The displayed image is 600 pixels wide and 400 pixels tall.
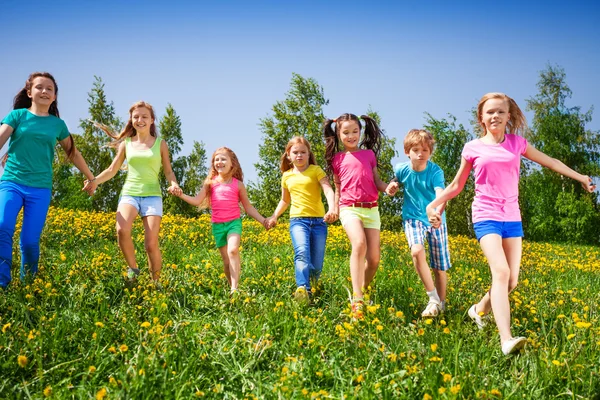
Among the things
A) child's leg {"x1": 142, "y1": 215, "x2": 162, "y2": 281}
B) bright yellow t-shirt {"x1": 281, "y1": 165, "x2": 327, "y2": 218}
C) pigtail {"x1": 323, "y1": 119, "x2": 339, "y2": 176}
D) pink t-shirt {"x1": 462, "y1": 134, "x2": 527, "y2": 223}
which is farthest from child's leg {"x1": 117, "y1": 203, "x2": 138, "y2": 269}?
pink t-shirt {"x1": 462, "y1": 134, "x2": 527, "y2": 223}

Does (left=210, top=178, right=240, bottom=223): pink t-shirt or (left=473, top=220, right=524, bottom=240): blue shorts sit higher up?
(left=210, top=178, right=240, bottom=223): pink t-shirt

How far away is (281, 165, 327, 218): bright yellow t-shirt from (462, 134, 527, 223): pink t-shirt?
185cm

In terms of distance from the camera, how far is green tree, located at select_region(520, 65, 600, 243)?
92.9 ft

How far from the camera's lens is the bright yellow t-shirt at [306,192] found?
5.38 m

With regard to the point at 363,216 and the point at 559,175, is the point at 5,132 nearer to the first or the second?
the point at 363,216

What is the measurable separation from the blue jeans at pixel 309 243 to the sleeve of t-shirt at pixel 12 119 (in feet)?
9.76

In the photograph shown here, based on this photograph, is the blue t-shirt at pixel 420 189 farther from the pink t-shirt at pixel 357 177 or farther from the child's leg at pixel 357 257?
the child's leg at pixel 357 257

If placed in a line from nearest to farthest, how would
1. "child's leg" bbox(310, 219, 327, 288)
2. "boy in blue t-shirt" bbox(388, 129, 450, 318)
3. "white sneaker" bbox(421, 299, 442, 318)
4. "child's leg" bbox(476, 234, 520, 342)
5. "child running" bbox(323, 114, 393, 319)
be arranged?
"child's leg" bbox(476, 234, 520, 342) → "white sneaker" bbox(421, 299, 442, 318) → "child running" bbox(323, 114, 393, 319) → "boy in blue t-shirt" bbox(388, 129, 450, 318) → "child's leg" bbox(310, 219, 327, 288)

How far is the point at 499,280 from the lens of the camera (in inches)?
149

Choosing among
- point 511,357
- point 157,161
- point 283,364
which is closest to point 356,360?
point 283,364

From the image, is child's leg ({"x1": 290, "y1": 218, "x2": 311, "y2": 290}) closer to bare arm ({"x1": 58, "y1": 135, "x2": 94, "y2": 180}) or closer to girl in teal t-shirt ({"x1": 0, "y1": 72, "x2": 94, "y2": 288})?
bare arm ({"x1": 58, "y1": 135, "x2": 94, "y2": 180})

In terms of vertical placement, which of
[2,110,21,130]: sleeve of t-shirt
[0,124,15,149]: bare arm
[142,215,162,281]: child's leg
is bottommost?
[142,215,162,281]: child's leg

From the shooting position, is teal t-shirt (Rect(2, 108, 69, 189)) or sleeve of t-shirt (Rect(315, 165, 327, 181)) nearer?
teal t-shirt (Rect(2, 108, 69, 189))

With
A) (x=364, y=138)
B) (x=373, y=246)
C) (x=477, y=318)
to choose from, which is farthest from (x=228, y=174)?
(x=477, y=318)
